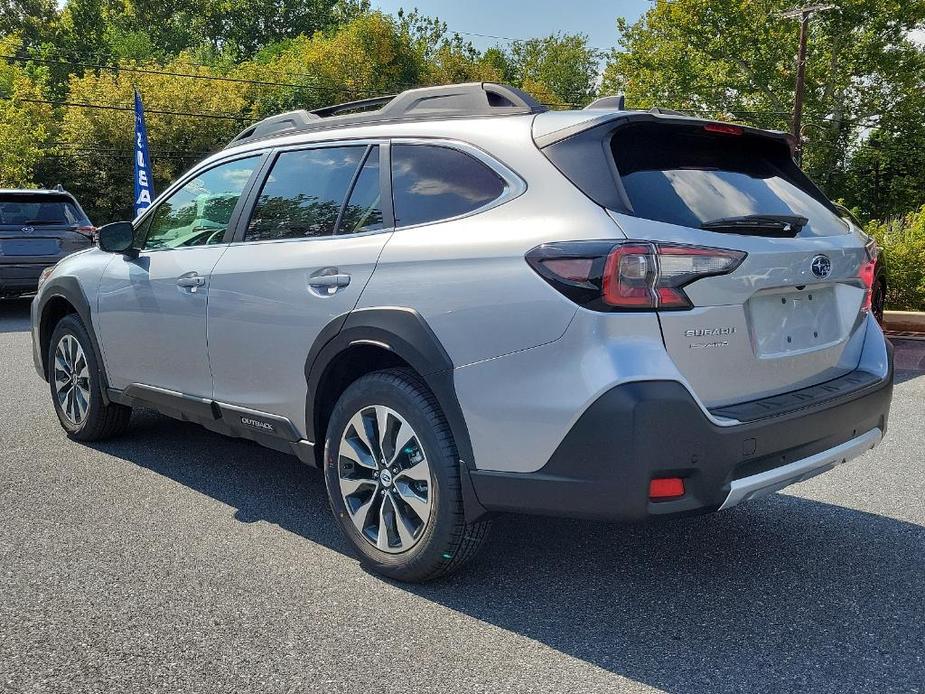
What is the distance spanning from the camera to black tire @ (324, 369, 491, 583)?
3082 millimetres

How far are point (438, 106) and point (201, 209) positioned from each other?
1.55m

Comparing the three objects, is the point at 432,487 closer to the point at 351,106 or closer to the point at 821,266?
the point at 821,266

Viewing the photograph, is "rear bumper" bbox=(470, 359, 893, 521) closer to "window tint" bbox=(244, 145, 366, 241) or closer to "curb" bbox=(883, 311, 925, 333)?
"window tint" bbox=(244, 145, 366, 241)

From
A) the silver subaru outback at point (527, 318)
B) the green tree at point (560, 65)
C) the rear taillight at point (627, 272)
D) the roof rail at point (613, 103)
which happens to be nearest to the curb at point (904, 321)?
the silver subaru outback at point (527, 318)

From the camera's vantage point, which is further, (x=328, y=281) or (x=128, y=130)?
(x=128, y=130)

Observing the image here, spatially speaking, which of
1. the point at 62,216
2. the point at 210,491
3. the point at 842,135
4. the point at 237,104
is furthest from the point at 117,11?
the point at 210,491

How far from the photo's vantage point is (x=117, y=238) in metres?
4.67

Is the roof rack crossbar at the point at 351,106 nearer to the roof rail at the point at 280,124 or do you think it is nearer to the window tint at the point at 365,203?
the roof rail at the point at 280,124

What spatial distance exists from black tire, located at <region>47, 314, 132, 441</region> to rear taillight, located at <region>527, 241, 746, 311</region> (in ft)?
11.1

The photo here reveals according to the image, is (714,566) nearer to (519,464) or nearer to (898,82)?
(519,464)

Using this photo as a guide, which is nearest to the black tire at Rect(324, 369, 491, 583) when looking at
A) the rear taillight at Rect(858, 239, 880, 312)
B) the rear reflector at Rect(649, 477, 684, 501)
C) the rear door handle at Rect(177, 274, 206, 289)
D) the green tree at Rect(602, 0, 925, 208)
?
the rear reflector at Rect(649, 477, 684, 501)

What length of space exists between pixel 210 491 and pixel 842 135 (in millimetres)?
43873

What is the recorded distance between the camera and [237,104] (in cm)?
4456

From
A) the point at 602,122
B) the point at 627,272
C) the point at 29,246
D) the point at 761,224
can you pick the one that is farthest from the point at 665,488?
the point at 29,246
